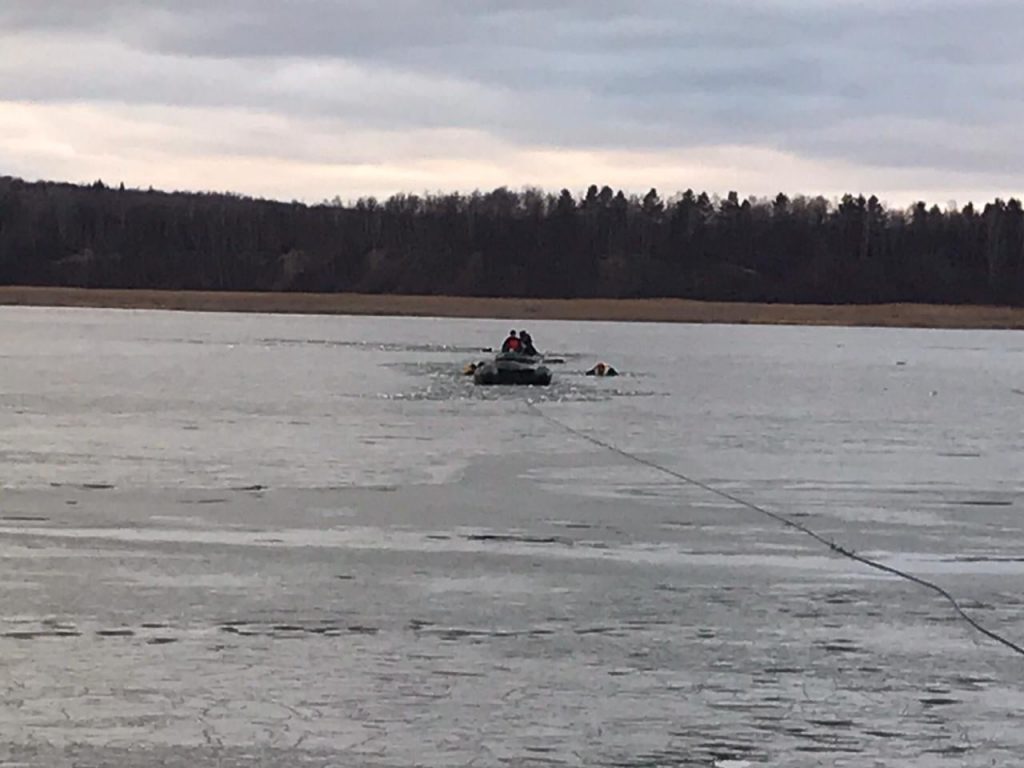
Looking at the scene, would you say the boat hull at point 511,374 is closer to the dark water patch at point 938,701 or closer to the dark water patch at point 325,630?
the dark water patch at point 325,630

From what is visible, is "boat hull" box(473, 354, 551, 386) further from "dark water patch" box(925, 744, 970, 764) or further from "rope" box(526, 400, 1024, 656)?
"dark water patch" box(925, 744, 970, 764)

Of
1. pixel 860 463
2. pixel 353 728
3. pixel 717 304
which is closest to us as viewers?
pixel 353 728

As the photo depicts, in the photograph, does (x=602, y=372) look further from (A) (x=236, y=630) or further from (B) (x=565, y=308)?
(B) (x=565, y=308)

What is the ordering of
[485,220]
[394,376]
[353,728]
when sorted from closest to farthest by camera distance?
[353,728], [394,376], [485,220]

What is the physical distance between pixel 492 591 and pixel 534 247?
104 metres

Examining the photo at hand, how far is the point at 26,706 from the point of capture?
7.10 metres

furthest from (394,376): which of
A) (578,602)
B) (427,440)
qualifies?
(578,602)

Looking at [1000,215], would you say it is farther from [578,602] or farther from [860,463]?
[578,602]

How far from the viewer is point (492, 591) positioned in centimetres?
993

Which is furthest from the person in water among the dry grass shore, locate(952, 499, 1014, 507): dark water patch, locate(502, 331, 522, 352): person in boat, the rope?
the dry grass shore

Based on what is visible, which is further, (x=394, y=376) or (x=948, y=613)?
(x=394, y=376)

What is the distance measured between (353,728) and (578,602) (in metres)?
2.97

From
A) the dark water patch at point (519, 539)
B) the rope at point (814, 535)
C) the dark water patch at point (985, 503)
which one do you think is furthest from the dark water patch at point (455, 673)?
the dark water patch at point (985, 503)

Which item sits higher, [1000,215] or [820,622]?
[1000,215]
